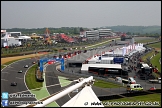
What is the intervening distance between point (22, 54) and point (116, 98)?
16.1m

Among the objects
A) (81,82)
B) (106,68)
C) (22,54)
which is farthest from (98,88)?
(22,54)

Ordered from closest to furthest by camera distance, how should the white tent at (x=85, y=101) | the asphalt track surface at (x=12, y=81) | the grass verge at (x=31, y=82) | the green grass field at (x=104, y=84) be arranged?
1. the white tent at (x=85, y=101)
2. the asphalt track surface at (x=12, y=81)
3. the grass verge at (x=31, y=82)
4. the green grass field at (x=104, y=84)

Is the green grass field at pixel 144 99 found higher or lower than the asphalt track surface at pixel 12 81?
lower

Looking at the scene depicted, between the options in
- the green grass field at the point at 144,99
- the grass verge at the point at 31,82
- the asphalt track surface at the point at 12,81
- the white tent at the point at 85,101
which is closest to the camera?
the white tent at the point at 85,101

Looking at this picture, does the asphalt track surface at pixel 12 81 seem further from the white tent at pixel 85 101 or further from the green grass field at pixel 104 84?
the white tent at pixel 85 101

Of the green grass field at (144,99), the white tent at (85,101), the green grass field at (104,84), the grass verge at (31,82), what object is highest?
the white tent at (85,101)

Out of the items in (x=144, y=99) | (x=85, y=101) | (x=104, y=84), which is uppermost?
(x=85, y=101)

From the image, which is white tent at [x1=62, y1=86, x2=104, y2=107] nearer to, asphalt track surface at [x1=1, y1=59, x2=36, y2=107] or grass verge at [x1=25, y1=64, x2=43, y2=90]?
asphalt track surface at [x1=1, y1=59, x2=36, y2=107]

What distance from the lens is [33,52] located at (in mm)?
24203

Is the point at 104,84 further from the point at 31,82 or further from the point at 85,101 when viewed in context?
the point at 85,101

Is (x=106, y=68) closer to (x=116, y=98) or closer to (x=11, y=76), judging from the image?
(x=116, y=98)

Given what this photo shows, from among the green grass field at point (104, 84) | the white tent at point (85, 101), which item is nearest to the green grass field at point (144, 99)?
the green grass field at point (104, 84)

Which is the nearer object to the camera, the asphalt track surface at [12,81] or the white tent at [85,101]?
the white tent at [85,101]

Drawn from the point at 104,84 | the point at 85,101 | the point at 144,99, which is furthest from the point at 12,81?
the point at 85,101
